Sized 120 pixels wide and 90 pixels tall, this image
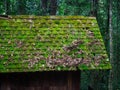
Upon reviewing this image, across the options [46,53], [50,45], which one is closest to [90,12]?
[50,45]

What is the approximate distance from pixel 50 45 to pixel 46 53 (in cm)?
47

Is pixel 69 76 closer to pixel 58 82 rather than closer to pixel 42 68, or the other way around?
pixel 58 82

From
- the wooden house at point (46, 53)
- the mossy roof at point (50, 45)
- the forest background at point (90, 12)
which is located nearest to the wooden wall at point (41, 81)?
the wooden house at point (46, 53)

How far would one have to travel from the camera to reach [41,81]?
11.3 metres

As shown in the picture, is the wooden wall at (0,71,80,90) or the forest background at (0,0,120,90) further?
the forest background at (0,0,120,90)

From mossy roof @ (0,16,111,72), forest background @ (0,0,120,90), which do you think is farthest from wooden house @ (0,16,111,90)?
forest background @ (0,0,120,90)

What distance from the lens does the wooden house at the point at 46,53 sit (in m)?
10.8

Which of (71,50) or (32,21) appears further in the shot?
(32,21)

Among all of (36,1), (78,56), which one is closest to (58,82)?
(78,56)

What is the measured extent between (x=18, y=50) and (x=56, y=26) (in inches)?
79.5

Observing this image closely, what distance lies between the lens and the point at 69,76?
11469mm

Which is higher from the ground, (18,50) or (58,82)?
(18,50)

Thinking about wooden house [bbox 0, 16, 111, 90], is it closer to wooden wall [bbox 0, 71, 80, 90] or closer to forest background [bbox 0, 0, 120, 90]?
wooden wall [bbox 0, 71, 80, 90]

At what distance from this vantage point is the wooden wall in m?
11.1
